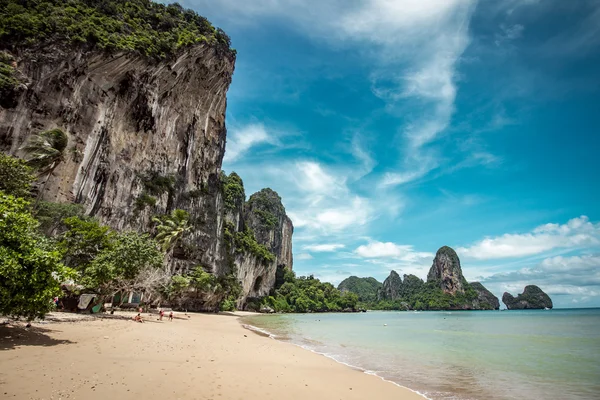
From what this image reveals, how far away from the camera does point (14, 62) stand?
2652cm

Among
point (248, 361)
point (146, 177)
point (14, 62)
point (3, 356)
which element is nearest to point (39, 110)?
point (14, 62)

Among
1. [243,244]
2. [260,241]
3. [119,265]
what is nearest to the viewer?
[119,265]

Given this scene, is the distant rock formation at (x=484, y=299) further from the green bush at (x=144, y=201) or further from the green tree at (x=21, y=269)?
the green tree at (x=21, y=269)

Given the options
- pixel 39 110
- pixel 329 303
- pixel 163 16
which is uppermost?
pixel 163 16

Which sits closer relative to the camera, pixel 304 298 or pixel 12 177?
pixel 12 177

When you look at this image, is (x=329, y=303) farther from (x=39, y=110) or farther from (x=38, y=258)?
(x=38, y=258)

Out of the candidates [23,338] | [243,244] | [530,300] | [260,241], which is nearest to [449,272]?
[530,300]

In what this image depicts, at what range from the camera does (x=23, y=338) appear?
28.3ft

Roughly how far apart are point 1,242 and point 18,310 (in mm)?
1805

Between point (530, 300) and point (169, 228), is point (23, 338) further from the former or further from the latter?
point (530, 300)

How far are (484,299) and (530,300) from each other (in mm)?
21742

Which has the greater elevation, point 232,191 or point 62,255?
point 232,191

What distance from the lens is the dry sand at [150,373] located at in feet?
18.1

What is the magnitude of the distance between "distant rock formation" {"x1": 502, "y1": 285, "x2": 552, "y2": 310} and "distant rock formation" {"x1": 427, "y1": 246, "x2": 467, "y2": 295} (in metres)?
34.3
